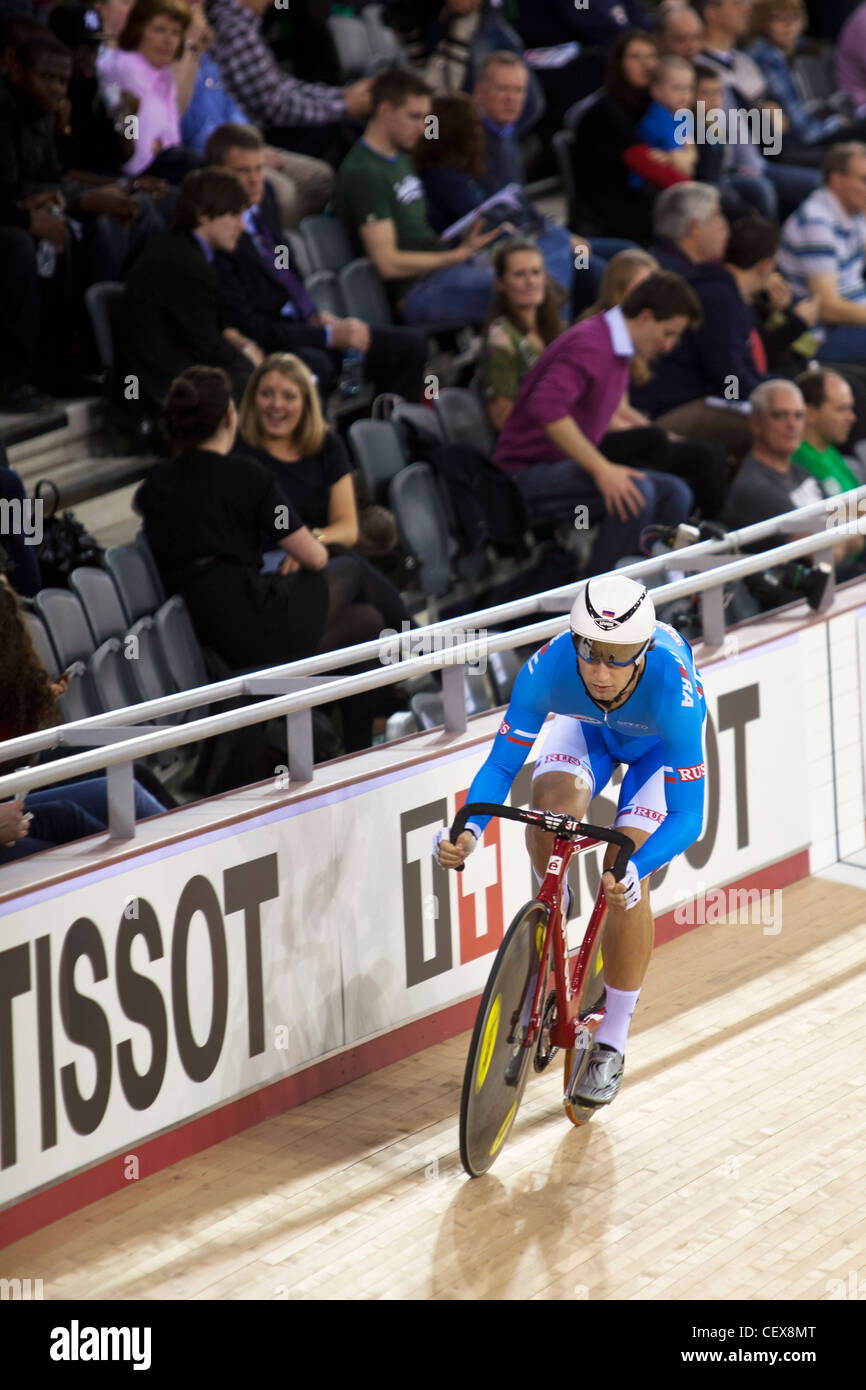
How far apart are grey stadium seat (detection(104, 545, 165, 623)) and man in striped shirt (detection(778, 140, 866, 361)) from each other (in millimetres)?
5035

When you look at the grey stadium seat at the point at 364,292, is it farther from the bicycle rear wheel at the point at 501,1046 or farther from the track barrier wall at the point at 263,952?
the bicycle rear wheel at the point at 501,1046

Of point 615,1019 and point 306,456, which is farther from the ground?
point 306,456

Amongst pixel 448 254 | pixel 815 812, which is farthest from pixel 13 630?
pixel 448 254

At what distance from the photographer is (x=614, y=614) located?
4129 mm

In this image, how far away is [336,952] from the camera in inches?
189

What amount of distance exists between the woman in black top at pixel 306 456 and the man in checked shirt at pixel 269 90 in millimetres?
2788

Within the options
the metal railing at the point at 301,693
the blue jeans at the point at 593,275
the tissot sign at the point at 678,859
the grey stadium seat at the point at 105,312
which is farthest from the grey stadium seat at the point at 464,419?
the tissot sign at the point at 678,859


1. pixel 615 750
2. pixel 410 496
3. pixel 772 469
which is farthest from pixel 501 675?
pixel 615 750

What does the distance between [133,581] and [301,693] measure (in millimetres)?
1263

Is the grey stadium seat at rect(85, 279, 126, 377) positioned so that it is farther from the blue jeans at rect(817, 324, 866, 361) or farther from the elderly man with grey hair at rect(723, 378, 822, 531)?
the blue jeans at rect(817, 324, 866, 361)

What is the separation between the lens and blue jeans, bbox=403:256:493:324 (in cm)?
814

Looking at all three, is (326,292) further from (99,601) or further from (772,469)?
(99,601)

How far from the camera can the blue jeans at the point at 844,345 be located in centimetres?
942
